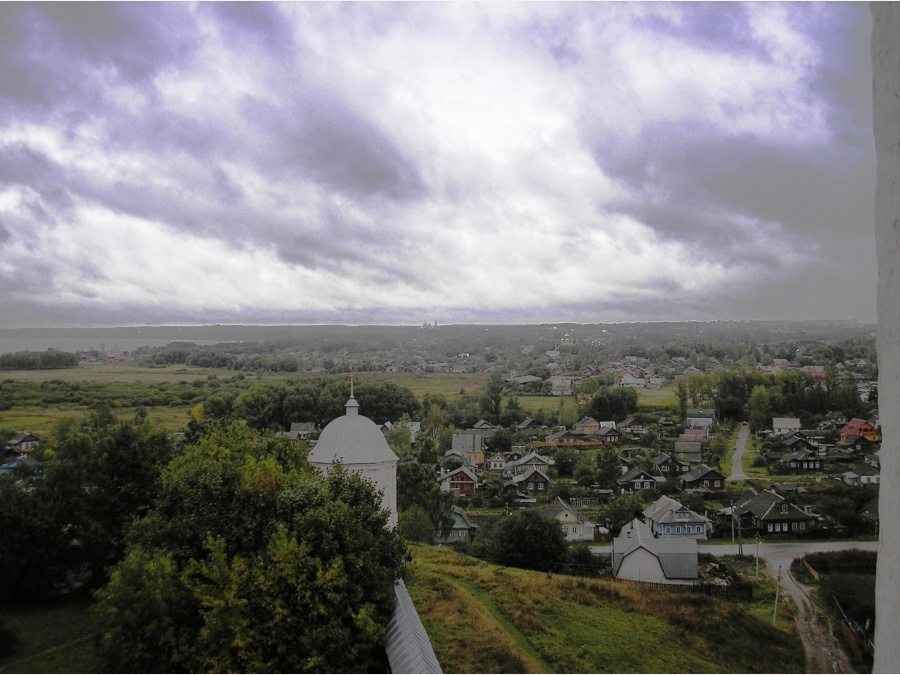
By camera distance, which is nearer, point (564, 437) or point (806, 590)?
point (806, 590)

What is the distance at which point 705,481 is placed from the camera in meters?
38.5

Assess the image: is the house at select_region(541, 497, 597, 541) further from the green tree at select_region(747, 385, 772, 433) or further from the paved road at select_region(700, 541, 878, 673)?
the green tree at select_region(747, 385, 772, 433)

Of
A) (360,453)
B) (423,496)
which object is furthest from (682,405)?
(360,453)

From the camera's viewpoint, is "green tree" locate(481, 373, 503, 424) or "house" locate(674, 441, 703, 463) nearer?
"house" locate(674, 441, 703, 463)

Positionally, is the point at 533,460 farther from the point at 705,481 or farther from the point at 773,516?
the point at 773,516

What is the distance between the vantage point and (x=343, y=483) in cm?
1232

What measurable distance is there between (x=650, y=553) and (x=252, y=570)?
16.9 m

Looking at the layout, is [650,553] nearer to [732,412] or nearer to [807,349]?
[732,412]

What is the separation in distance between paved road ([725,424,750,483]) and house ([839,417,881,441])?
23.8 ft

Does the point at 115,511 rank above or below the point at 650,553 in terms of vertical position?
above

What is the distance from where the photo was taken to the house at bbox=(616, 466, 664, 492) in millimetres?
39188

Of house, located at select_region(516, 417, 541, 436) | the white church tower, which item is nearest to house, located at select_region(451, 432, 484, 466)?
house, located at select_region(516, 417, 541, 436)

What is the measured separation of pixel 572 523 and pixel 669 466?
630 inches

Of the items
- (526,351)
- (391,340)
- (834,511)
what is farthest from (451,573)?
(391,340)
